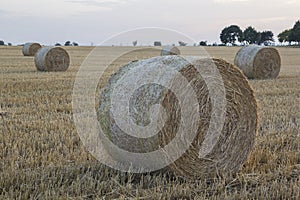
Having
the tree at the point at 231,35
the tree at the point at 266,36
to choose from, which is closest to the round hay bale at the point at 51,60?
the tree at the point at 231,35

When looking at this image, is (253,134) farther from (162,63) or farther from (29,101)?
(29,101)

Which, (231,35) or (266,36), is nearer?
(231,35)

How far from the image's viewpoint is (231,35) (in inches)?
3009

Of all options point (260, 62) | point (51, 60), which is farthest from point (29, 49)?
point (260, 62)

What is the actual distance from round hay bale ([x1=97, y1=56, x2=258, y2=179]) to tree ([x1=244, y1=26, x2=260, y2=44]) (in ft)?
242

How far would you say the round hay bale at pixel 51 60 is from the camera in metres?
15.9

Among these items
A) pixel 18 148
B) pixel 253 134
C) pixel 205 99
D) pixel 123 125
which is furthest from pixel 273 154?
pixel 18 148

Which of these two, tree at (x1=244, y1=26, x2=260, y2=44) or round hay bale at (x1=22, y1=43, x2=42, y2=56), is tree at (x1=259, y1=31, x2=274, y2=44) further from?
Answer: round hay bale at (x1=22, y1=43, x2=42, y2=56)

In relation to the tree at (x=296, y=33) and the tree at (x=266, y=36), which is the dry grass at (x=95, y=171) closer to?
the tree at (x=296, y=33)

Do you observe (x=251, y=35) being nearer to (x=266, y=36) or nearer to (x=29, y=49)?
(x=266, y=36)

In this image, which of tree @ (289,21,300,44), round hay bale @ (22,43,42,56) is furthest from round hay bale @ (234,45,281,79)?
tree @ (289,21,300,44)

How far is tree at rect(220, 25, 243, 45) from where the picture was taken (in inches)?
2997

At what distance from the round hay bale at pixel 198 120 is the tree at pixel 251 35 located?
242 ft

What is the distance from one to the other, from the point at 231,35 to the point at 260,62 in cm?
6452
